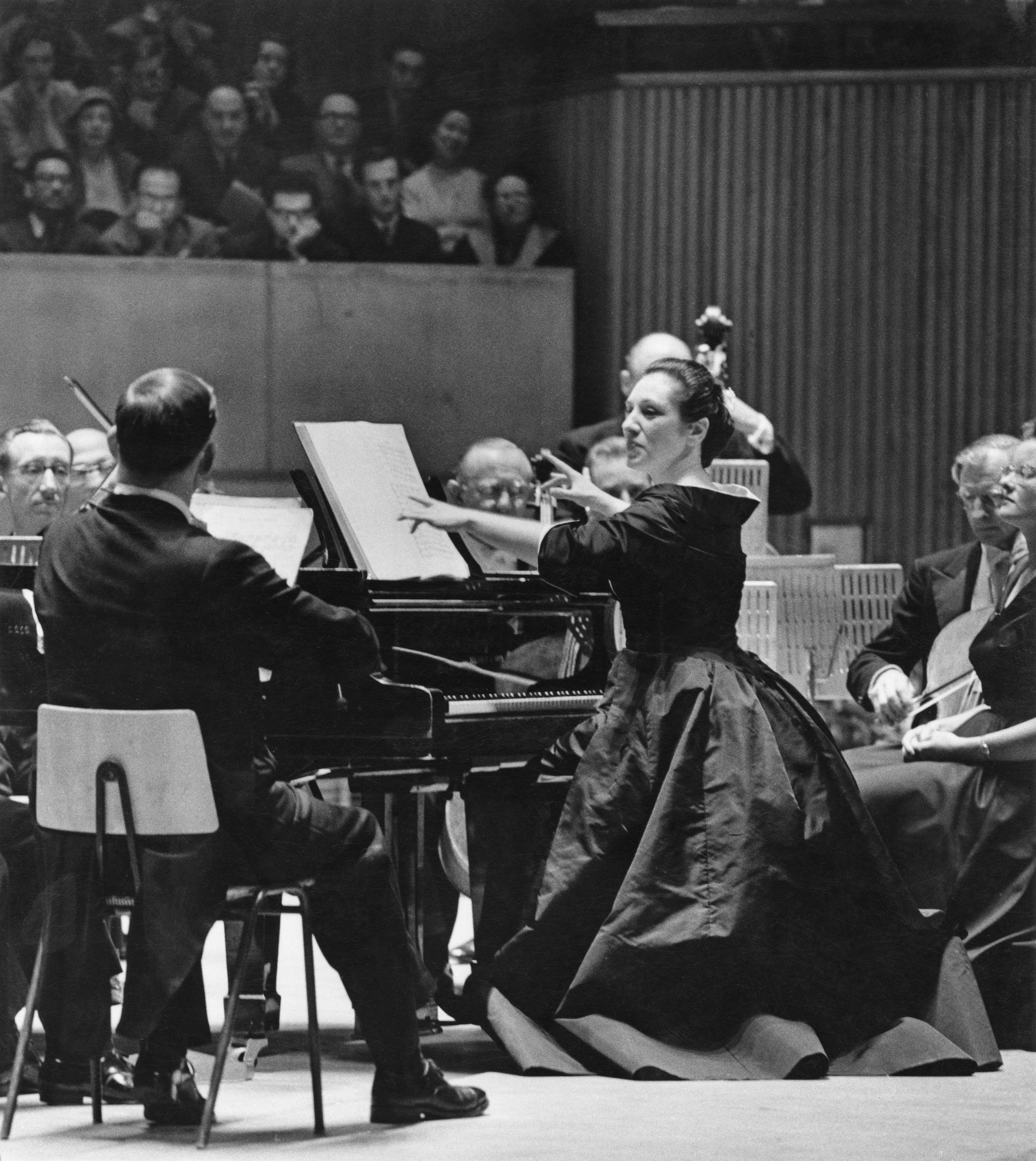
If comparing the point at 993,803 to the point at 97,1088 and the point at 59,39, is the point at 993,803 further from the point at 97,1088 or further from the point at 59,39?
the point at 59,39

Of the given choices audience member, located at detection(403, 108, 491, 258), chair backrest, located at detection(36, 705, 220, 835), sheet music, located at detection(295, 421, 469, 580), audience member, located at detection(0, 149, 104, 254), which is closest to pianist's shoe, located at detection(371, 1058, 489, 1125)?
chair backrest, located at detection(36, 705, 220, 835)

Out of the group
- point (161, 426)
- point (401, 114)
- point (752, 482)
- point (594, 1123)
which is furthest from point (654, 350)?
point (594, 1123)

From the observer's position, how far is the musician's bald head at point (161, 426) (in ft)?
9.16

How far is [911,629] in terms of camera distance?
4.22 m

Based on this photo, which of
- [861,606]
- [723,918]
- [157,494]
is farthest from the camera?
[861,606]

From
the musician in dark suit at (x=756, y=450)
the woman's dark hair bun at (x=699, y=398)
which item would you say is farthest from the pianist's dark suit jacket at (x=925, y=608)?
the musician in dark suit at (x=756, y=450)

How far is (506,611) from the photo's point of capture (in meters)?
3.74

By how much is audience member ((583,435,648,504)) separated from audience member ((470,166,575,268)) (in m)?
1.74

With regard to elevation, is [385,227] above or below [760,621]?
above

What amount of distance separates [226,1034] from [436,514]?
3.63ft

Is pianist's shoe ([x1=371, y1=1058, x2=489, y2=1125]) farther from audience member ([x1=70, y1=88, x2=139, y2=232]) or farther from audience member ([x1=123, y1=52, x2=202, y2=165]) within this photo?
audience member ([x1=70, y1=88, x2=139, y2=232])

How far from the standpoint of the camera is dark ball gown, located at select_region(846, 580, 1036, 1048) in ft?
12.3

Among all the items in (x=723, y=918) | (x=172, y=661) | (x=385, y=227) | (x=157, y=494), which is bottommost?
(x=723, y=918)

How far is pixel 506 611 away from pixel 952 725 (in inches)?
38.7
